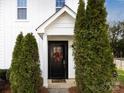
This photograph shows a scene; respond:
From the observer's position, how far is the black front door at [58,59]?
2209 cm

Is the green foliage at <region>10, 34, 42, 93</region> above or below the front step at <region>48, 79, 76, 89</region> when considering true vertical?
above

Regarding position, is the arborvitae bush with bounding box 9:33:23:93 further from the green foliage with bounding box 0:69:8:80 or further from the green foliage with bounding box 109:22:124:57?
the green foliage with bounding box 109:22:124:57

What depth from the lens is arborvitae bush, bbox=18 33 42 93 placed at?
15062 millimetres

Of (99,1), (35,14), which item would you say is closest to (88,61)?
(99,1)

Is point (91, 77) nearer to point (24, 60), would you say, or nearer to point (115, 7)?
point (24, 60)

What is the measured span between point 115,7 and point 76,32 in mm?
66811

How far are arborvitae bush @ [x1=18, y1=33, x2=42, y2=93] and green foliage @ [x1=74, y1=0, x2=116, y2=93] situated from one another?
2523 millimetres

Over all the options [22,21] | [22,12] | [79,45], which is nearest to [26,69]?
[79,45]

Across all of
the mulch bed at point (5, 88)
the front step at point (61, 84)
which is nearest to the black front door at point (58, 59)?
the front step at point (61, 84)

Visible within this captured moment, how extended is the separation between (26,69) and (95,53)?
3.57m

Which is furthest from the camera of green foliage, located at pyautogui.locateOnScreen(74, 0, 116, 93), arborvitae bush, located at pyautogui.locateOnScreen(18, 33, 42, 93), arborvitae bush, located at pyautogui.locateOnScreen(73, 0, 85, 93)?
arborvitae bush, located at pyautogui.locateOnScreen(18, 33, 42, 93)

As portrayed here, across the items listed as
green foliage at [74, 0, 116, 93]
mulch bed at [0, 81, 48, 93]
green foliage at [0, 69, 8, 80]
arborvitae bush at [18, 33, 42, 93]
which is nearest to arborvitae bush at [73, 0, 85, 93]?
green foliage at [74, 0, 116, 93]

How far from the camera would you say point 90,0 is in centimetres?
1371

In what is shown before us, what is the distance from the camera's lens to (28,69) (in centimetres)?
1509
